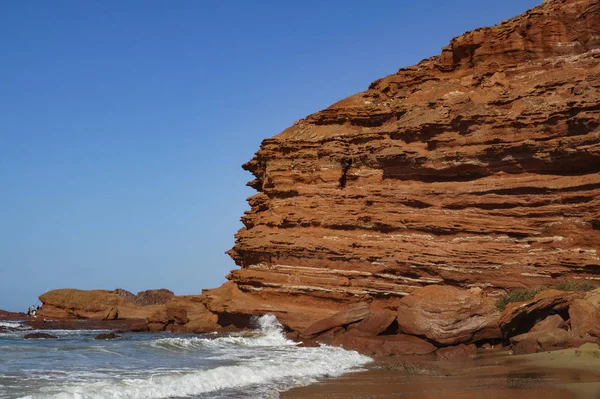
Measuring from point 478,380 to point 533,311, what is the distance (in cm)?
633

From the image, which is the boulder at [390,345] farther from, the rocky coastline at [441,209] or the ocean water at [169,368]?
the ocean water at [169,368]

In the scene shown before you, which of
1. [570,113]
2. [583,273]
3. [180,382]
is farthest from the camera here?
[570,113]

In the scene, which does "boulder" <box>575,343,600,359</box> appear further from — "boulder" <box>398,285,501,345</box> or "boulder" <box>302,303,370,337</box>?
"boulder" <box>302,303,370,337</box>

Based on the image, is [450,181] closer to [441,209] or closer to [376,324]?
[441,209]

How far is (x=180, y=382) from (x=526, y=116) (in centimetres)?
1988

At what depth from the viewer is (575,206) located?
25.5 m

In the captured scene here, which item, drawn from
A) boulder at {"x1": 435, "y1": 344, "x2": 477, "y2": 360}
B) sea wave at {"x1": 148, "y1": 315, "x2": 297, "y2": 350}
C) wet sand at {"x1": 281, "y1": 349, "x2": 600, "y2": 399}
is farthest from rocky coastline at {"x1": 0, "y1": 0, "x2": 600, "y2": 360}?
wet sand at {"x1": 281, "y1": 349, "x2": 600, "y2": 399}

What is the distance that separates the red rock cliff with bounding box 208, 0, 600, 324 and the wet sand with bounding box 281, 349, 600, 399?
359 inches

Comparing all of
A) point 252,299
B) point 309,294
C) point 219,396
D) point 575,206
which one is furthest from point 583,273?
point 219,396

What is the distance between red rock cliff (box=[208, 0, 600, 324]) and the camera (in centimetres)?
2588

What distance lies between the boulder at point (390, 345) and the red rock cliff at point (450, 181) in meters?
5.28

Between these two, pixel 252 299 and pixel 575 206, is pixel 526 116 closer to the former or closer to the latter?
pixel 575 206

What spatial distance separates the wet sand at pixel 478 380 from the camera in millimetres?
12312

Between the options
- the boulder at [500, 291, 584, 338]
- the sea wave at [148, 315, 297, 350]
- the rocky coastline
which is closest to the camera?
the boulder at [500, 291, 584, 338]
